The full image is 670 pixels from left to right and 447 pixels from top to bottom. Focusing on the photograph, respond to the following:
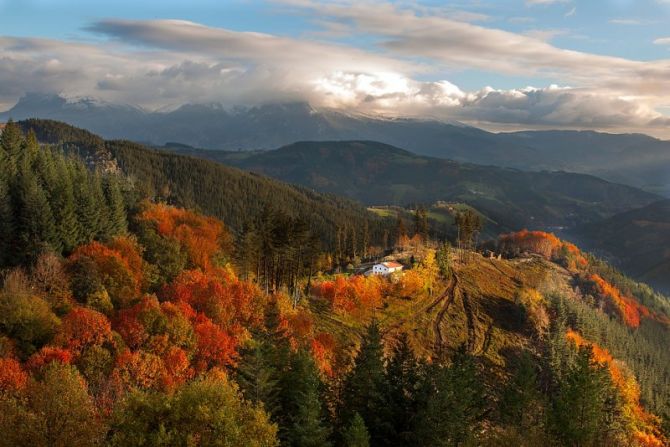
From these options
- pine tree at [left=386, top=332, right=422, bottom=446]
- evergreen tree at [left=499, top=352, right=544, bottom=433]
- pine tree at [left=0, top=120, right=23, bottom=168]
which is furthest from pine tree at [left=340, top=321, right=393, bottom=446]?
pine tree at [left=0, top=120, right=23, bottom=168]

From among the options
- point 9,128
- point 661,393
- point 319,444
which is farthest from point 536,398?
point 9,128

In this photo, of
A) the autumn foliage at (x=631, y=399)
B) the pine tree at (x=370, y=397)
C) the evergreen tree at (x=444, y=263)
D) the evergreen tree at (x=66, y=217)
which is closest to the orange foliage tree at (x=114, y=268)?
the evergreen tree at (x=66, y=217)

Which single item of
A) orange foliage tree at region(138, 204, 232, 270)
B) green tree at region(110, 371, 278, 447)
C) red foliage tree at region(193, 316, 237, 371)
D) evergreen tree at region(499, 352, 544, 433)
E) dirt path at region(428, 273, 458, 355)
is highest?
green tree at region(110, 371, 278, 447)

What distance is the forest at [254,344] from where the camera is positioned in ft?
123

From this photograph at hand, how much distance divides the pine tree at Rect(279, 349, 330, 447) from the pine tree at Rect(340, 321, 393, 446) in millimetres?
3738

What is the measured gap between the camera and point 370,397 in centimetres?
5419

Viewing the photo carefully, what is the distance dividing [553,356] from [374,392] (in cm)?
7986

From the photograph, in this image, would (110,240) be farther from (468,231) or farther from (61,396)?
(468,231)

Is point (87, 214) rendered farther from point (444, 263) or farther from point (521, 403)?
point (444, 263)

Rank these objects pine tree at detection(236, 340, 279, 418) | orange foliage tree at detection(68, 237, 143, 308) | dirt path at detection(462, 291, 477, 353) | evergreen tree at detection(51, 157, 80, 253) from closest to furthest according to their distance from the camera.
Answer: pine tree at detection(236, 340, 279, 418)
orange foliage tree at detection(68, 237, 143, 308)
evergreen tree at detection(51, 157, 80, 253)
dirt path at detection(462, 291, 477, 353)

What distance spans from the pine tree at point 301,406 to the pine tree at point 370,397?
3.74m

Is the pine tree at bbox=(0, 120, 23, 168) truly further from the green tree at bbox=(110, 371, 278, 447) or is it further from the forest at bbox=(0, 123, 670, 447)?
the green tree at bbox=(110, 371, 278, 447)

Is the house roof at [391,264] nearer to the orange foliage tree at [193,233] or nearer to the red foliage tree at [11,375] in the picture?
the orange foliage tree at [193,233]

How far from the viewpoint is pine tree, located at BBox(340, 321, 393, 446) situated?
53000 mm
